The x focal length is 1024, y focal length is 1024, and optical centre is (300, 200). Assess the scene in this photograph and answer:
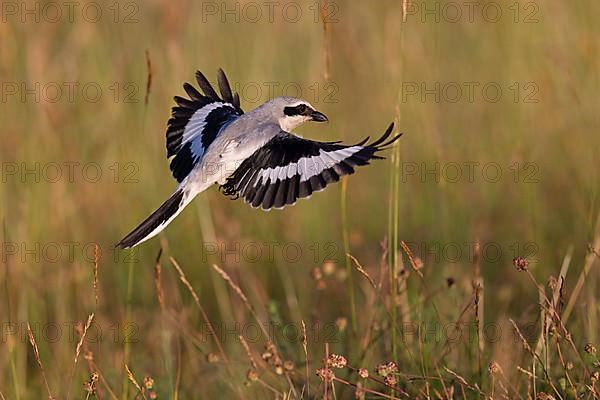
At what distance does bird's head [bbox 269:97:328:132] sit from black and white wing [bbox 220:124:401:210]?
0.61ft

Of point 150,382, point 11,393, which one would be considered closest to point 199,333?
point 11,393

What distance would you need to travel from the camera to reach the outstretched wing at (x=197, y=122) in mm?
3754

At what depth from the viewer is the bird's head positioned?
3527mm

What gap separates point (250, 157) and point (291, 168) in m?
0.20

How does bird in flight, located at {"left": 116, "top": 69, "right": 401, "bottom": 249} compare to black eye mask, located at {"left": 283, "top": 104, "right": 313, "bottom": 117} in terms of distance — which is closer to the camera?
bird in flight, located at {"left": 116, "top": 69, "right": 401, "bottom": 249}

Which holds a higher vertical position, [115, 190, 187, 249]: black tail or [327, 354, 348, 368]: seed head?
[115, 190, 187, 249]: black tail

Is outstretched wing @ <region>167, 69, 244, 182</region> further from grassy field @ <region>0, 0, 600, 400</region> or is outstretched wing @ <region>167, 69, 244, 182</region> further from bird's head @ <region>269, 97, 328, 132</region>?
grassy field @ <region>0, 0, 600, 400</region>

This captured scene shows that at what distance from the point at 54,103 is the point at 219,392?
2428 mm

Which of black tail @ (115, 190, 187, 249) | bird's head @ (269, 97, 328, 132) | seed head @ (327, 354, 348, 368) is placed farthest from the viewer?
bird's head @ (269, 97, 328, 132)

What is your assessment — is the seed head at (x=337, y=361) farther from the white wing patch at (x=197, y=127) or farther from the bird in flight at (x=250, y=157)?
the white wing patch at (x=197, y=127)

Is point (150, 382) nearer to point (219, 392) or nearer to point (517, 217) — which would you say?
point (219, 392)

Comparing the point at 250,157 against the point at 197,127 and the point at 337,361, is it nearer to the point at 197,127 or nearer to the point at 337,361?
the point at 197,127

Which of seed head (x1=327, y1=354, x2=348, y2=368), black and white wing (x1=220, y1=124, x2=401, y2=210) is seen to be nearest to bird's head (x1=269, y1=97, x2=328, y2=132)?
black and white wing (x1=220, y1=124, x2=401, y2=210)

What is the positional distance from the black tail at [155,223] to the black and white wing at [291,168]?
0.20 metres
